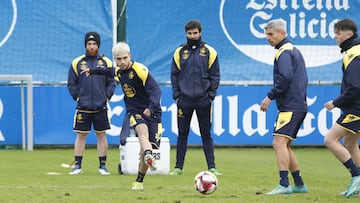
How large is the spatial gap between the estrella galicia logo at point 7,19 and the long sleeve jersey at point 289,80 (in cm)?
900

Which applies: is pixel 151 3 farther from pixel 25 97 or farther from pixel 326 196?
pixel 326 196

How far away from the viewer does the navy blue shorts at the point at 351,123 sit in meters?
10.0

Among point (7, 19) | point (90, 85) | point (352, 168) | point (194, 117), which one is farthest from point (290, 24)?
point (352, 168)

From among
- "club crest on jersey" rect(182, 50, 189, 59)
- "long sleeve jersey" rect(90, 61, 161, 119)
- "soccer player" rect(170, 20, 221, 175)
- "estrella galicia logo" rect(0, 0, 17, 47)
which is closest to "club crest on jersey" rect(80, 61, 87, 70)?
"soccer player" rect(170, 20, 221, 175)

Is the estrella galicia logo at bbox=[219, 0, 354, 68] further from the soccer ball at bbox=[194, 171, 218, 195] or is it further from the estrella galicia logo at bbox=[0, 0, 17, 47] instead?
the soccer ball at bbox=[194, 171, 218, 195]

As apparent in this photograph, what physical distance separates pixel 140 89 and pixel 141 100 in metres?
0.15

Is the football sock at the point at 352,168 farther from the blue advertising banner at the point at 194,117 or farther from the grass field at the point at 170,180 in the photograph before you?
the blue advertising banner at the point at 194,117

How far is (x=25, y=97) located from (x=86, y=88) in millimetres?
4370

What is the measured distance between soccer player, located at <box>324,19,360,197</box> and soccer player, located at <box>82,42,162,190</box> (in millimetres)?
2124

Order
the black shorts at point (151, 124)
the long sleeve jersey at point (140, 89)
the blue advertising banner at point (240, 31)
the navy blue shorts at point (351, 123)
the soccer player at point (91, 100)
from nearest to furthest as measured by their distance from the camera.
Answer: the navy blue shorts at point (351, 123), the long sleeve jersey at point (140, 89), the black shorts at point (151, 124), the soccer player at point (91, 100), the blue advertising banner at point (240, 31)

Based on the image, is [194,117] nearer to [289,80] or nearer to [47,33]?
[47,33]

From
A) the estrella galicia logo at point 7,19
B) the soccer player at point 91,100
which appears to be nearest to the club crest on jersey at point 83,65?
the soccer player at point 91,100

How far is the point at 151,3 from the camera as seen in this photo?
18.3 metres

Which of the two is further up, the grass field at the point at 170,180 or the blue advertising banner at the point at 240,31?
A: the blue advertising banner at the point at 240,31
